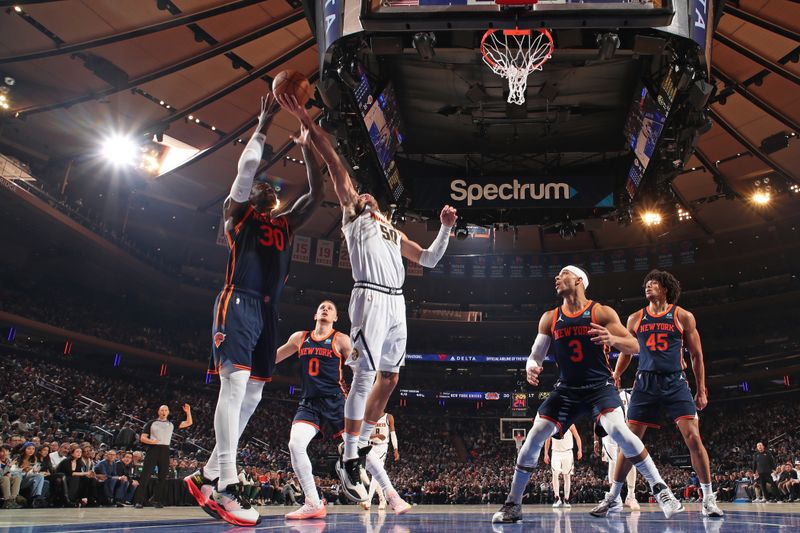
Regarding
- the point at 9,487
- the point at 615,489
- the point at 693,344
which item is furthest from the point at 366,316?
the point at 9,487

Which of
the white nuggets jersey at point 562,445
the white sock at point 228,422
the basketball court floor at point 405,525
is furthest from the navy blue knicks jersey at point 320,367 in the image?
the white nuggets jersey at point 562,445

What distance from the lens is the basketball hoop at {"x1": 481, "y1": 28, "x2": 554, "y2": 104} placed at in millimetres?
8914

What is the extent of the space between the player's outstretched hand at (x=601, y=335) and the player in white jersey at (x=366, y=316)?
1559 millimetres

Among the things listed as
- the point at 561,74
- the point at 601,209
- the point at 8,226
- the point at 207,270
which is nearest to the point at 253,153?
the point at 561,74

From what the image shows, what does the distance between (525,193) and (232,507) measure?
9.31 metres

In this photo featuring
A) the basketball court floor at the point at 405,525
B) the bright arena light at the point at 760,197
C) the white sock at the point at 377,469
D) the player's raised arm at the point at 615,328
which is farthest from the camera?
the bright arena light at the point at 760,197

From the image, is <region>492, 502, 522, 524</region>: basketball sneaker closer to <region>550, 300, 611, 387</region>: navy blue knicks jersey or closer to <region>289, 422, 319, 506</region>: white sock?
<region>550, 300, 611, 387</region>: navy blue knicks jersey

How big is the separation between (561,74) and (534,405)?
2814 cm

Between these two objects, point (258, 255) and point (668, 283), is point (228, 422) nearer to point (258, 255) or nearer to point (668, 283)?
point (258, 255)

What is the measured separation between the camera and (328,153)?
17.1 feet

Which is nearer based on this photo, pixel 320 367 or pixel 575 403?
pixel 575 403

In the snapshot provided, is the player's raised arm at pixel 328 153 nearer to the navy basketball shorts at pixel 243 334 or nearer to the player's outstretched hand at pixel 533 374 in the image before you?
the navy basketball shorts at pixel 243 334

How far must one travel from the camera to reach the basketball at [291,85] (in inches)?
183

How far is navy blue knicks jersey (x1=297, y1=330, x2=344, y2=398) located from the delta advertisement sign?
581 centimetres
